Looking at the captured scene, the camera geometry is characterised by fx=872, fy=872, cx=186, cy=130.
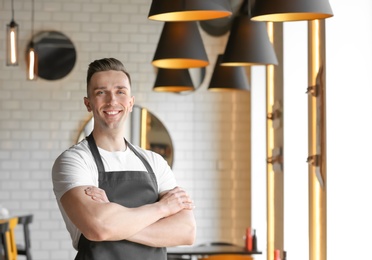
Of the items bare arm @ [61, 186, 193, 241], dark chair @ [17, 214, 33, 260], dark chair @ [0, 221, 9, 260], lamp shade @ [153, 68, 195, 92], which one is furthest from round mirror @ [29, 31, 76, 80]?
bare arm @ [61, 186, 193, 241]

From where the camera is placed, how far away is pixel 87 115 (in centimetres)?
1002

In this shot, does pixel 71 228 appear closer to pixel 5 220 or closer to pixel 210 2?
pixel 210 2

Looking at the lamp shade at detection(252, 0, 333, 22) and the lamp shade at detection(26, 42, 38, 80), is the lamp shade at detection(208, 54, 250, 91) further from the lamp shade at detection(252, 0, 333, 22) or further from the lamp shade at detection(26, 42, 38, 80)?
the lamp shade at detection(252, 0, 333, 22)

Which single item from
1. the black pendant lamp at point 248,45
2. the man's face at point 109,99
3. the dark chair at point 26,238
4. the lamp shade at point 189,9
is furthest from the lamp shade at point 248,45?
the dark chair at point 26,238

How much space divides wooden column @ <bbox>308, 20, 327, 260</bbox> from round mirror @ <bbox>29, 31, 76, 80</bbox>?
455 centimetres

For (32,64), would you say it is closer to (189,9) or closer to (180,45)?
(180,45)

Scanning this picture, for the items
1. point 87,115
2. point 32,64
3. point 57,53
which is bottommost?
point 87,115

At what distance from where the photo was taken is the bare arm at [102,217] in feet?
9.78

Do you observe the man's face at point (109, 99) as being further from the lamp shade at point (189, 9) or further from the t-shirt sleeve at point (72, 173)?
the lamp shade at point (189, 9)

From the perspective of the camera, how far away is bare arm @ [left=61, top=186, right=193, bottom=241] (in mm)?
2980

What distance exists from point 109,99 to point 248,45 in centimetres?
258

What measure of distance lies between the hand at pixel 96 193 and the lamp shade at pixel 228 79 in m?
4.34

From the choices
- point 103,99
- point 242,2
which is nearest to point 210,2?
point 103,99

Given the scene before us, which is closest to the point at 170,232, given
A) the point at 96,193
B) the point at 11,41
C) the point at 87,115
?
the point at 96,193
